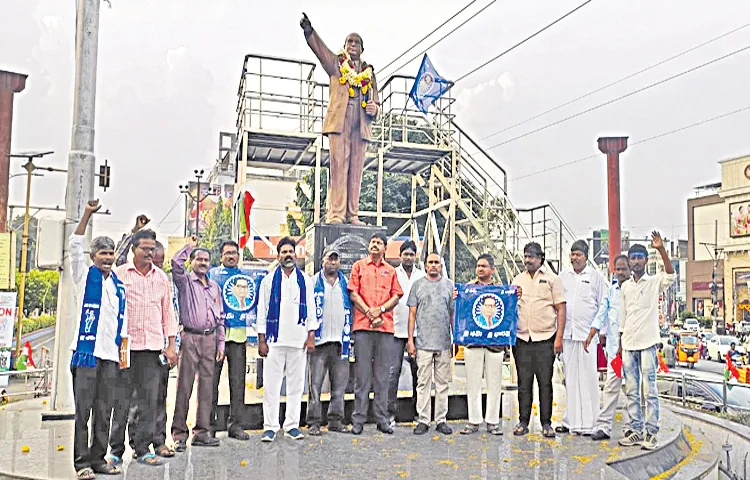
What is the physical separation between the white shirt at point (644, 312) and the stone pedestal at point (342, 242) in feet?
11.7

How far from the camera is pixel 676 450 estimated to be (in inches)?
268

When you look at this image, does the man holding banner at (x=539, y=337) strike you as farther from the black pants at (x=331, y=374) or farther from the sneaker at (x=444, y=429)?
the black pants at (x=331, y=374)

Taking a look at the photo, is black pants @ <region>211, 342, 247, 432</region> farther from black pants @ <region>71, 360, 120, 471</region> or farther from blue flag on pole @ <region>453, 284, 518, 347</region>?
blue flag on pole @ <region>453, 284, 518, 347</region>

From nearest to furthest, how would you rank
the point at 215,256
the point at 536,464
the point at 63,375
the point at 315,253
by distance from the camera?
the point at 536,464 → the point at 63,375 → the point at 315,253 → the point at 215,256

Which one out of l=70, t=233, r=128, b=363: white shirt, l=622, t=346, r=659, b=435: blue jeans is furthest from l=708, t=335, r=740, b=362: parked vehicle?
l=70, t=233, r=128, b=363: white shirt

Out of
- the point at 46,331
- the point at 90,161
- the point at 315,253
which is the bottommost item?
the point at 46,331

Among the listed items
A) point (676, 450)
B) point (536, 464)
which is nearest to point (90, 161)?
point (536, 464)

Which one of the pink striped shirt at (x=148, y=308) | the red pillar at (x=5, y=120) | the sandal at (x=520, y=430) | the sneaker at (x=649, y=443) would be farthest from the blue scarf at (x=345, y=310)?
the red pillar at (x=5, y=120)

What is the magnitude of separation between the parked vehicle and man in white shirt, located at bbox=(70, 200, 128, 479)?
28.9 metres

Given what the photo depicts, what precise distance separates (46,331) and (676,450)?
4199 centimetres

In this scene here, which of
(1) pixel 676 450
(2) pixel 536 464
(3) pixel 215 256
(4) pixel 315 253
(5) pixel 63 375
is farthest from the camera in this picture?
(3) pixel 215 256

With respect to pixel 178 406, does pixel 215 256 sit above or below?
above

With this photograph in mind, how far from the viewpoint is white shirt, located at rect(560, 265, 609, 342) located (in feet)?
23.6

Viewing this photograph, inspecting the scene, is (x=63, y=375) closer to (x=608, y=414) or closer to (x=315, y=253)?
(x=315, y=253)
